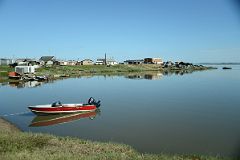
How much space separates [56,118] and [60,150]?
12.6m

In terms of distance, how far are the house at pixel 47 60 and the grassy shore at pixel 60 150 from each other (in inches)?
4189

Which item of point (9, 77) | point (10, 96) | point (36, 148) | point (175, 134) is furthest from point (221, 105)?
point (9, 77)

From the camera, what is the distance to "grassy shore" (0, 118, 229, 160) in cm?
1356

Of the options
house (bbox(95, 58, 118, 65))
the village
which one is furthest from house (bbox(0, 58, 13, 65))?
house (bbox(95, 58, 118, 65))

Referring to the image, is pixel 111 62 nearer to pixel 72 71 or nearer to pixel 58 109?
pixel 72 71

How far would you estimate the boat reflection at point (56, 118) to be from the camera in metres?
26.1

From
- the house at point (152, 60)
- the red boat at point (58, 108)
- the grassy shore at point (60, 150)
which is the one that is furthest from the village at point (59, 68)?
the grassy shore at point (60, 150)

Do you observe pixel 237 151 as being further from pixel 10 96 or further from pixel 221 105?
pixel 10 96

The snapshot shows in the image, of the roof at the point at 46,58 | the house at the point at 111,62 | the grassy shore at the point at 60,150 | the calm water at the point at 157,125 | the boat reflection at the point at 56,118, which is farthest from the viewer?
the house at the point at 111,62

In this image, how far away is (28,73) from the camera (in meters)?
81.0

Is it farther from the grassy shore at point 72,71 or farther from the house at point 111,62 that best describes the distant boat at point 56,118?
the house at point 111,62

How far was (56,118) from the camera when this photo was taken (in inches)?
1093

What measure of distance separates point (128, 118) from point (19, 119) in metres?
9.79

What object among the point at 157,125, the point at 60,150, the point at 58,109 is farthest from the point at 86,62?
the point at 60,150
